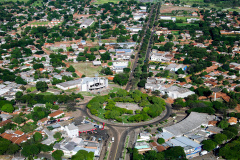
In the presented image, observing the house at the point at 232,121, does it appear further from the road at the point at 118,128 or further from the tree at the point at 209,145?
the road at the point at 118,128

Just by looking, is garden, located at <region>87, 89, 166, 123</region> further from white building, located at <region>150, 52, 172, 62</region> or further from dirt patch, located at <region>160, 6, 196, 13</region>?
dirt patch, located at <region>160, 6, 196, 13</region>

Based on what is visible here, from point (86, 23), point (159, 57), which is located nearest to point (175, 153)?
point (159, 57)

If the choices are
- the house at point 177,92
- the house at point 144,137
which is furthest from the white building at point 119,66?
the house at point 144,137

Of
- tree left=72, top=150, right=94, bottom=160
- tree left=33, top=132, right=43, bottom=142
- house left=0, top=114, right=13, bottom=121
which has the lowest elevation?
house left=0, top=114, right=13, bottom=121

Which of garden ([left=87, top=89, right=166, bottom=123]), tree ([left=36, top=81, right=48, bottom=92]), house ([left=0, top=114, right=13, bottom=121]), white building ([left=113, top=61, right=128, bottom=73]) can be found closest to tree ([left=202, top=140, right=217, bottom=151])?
garden ([left=87, top=89, right=166, bottom=123])

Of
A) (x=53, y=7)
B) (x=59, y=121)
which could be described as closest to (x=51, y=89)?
(x=59, y=121)

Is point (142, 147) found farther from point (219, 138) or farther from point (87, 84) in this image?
point (87, 84)
